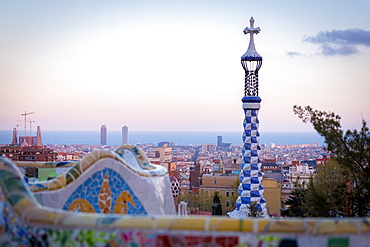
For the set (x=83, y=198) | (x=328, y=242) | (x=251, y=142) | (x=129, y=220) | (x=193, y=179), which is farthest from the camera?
(x=193, y=179)

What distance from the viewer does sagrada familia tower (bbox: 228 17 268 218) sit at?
1041cm

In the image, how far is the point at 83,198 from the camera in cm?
327

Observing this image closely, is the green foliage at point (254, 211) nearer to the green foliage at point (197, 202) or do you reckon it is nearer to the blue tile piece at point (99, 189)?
the blue tile piece at point (99, 189)

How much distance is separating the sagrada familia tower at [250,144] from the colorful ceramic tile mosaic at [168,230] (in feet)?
27.4

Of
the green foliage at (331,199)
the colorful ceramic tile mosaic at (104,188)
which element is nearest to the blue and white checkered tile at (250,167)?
the green foliage at (331,199)

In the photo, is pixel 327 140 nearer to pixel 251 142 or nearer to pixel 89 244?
pixel 251 142

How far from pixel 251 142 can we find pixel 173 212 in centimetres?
646

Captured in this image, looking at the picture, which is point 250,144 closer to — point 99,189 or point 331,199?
point 331,199

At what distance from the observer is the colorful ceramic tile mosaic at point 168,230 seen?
1.93m

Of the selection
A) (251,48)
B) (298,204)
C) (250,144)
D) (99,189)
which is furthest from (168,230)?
(298,204)

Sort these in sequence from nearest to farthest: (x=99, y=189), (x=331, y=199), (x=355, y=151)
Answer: (x=99, y=189) → (x=355, y=151) → (x=331, y=199)

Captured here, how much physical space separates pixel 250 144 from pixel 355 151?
12.3 feet

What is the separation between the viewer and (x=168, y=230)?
6.66 feet

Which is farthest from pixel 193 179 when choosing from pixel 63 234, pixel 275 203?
pixel 63 234
